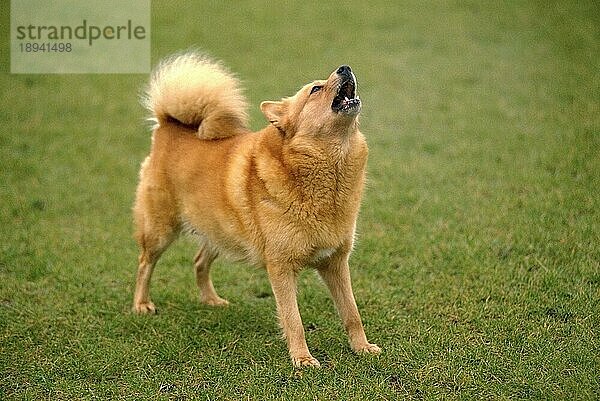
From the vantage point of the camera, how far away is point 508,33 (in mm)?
12797

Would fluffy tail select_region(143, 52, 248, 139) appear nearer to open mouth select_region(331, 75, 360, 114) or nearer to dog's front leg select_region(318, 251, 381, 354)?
open mouth select_region(331, 75, 360, 114)

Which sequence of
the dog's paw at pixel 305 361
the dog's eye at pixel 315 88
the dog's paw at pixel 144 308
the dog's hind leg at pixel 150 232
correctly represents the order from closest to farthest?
the dog's paw at pixel 305 361 → the dog's eye at pixel 315 88 → the dog's hind leg at pixel 150 232 → the dog's paw at pixel 144 308

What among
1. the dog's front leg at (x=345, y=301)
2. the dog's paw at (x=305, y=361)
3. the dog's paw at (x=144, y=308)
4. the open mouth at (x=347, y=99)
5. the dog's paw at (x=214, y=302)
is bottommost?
the dog's paw at (x=144, y=308)

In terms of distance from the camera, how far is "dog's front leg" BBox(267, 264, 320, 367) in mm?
4547

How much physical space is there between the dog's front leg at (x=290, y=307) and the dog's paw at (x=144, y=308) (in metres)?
1.33

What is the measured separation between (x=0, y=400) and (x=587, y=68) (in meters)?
8.90

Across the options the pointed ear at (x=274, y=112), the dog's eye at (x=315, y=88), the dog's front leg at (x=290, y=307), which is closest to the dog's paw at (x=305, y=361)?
the dog's front leg at (x=290, y=307)

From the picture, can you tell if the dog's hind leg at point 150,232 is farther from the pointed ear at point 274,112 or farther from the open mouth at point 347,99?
the open mouth at point 347,99

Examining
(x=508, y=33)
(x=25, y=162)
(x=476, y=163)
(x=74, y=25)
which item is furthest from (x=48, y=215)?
(x=508, y=33)

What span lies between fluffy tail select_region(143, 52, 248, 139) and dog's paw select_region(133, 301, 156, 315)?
1.28 m

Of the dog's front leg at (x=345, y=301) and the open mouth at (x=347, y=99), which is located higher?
the open mouth at (x=347, y=99)

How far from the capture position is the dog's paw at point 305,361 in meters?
4.49

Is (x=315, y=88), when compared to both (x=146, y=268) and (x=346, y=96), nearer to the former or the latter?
(x=346, y=96)

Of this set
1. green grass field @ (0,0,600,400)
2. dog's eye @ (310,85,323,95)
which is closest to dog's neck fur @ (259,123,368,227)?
dog's eye @ (310,85,323,95)
